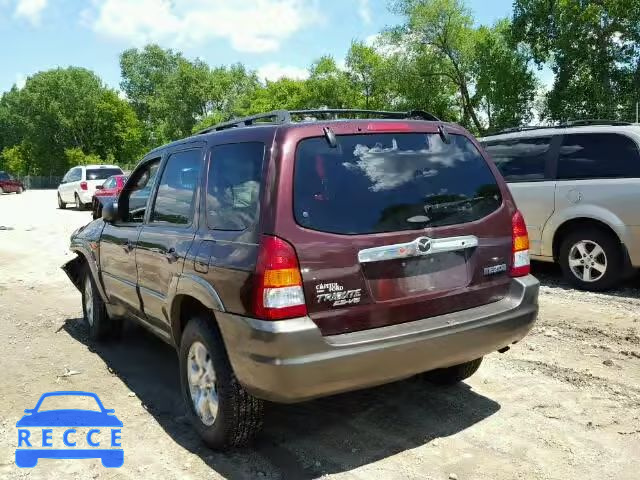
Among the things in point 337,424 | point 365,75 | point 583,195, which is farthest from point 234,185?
point 365,75

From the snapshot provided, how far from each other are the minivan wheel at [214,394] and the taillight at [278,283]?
509mm

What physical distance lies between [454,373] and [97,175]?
853 inches

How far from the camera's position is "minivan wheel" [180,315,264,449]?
3426 mm

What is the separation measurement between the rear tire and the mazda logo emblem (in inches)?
51.6

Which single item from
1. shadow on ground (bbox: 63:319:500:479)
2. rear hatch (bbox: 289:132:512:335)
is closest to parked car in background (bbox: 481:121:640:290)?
shadow on ground (bbox: 63:319:500:479)

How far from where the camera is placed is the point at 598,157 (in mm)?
7145

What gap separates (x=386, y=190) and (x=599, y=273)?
15.4 feet

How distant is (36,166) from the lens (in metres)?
79.1

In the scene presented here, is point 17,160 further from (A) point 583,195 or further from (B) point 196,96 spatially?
(A) point 583,195

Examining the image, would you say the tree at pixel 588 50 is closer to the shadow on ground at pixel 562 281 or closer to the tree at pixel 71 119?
the shadow on ground at pixel 562 281

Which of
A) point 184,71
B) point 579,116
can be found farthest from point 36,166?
point 579,116

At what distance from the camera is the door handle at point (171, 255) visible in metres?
3.88

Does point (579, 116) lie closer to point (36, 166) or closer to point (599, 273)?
point (599, 273)

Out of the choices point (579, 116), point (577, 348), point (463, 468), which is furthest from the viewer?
point (579, 116)
